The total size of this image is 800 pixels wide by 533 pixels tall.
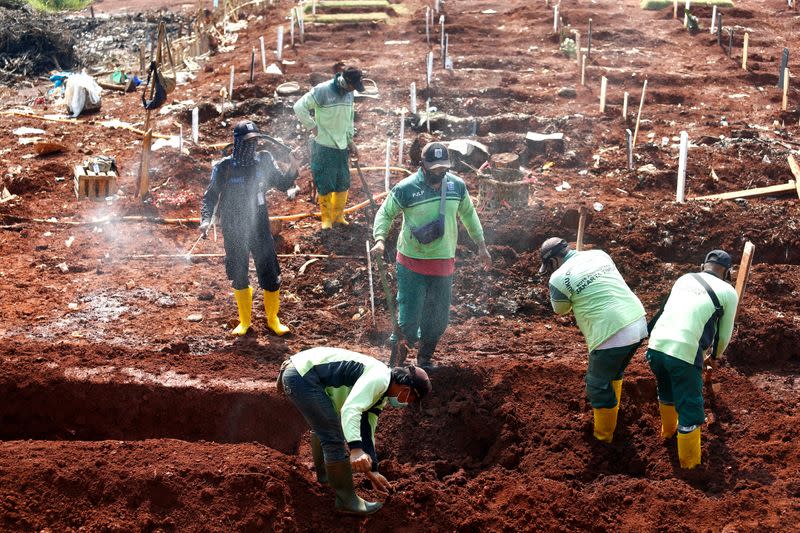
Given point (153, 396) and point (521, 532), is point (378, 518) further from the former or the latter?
point (153, 396)

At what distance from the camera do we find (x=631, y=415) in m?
7.36

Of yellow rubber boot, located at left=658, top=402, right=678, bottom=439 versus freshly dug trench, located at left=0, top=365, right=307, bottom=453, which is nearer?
yellow rubber boot, located at left=658, top=402, right=678, bottom=439

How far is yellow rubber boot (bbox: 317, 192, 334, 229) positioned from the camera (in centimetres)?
1069

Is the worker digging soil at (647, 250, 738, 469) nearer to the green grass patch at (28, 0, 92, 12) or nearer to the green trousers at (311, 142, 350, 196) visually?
the green trousers at (311, 142, 350, 196)

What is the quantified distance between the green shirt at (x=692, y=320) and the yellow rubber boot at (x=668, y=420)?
2.18ft

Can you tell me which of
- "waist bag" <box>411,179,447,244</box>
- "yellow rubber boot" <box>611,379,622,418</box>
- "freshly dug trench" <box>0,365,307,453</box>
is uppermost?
"waist bag" <box>411,179,447,244</box>

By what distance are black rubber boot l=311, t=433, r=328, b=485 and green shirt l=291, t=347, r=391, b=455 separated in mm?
492

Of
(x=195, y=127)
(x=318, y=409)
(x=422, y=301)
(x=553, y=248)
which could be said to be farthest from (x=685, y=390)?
(x=195, y=127)

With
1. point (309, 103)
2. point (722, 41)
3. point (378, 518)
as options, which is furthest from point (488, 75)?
point (378, 518)

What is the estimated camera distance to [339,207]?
35.3 ft

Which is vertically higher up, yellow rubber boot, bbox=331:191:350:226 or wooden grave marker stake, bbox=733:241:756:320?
wooden grave marker stake, bbox=733:241:756:320

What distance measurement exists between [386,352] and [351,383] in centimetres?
267

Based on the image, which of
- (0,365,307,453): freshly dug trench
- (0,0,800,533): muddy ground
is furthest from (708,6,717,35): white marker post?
(0,365,307,453): freshly dug trench

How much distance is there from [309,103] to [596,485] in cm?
542
